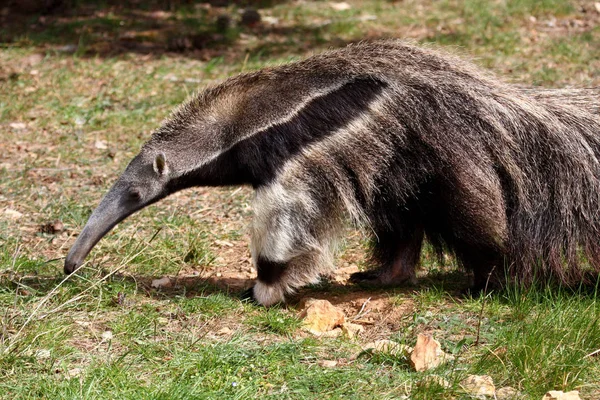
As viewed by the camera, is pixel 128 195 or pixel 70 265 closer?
pixel 70 265

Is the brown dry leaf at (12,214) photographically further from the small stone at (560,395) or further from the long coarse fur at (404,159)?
the small stone at (560,395)

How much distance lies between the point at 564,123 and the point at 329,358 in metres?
2.05

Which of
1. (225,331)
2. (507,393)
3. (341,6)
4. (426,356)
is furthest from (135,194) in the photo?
(341,6)

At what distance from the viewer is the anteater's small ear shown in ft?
16.6

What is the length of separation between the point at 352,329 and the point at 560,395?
1.39m

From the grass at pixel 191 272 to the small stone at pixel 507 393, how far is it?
0.05 m

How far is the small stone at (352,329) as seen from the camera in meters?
4.51

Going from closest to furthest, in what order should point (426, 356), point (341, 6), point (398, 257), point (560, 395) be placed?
point (560, 395) → point (426, 356) → point (398, 257) → point (341, 6)

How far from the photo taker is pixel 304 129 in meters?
4.74

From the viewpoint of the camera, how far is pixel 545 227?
489 centimetres

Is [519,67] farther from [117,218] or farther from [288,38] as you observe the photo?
[117,218]

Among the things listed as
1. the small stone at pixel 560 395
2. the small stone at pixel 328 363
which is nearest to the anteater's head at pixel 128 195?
the small stone at pixel 328 363

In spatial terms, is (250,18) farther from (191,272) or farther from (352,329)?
(352,329)

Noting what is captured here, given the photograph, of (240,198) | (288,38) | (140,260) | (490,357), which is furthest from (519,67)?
(490,357)
